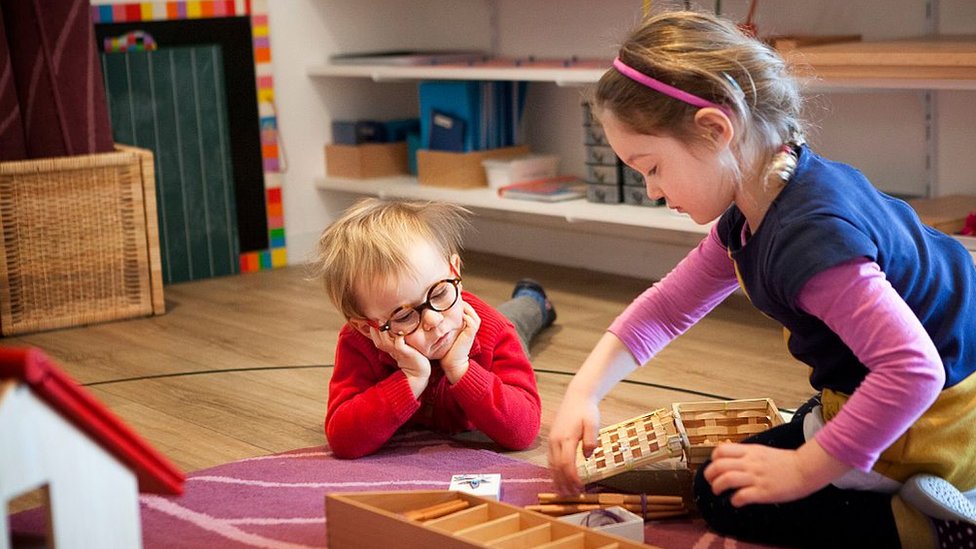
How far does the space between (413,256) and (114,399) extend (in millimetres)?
756

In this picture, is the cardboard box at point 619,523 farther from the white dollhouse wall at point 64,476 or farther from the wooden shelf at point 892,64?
the wooden shelf at point 892,64

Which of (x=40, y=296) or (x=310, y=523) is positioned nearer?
(x=310, y=523)

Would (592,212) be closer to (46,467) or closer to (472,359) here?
(472,359)

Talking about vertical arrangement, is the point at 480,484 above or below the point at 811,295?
below

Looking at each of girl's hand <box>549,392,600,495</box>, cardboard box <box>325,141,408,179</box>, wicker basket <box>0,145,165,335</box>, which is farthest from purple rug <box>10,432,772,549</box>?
cardboard box <box>325,141,408,179</box>

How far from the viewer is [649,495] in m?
1.46

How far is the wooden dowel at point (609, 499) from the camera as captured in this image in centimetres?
140

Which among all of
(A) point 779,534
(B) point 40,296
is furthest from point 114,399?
(A) point 779,534

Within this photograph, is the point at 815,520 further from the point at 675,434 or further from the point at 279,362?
the point at 279,362

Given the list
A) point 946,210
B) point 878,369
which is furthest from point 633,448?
point 946,210

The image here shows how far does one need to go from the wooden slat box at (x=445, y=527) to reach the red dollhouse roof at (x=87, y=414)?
10.8 inches

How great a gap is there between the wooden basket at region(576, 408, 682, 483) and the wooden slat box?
0.53 feet

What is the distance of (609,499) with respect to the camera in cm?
140

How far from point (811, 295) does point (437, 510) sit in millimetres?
436
